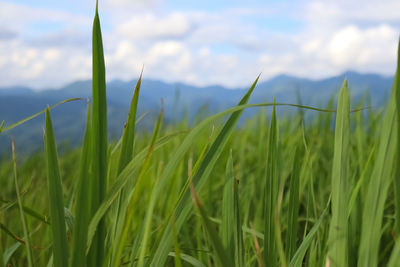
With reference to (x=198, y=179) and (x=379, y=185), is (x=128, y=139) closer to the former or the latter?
(x=198, y=179)

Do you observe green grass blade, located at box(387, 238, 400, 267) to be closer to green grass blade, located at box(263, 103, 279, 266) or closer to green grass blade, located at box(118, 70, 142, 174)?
green grass blade, located at box(263, 103, 279, 266)

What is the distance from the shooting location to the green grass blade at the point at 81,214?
1.57 feet

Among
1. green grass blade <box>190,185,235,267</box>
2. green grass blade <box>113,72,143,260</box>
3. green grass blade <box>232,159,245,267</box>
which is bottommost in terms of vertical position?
green grass blade <box>232,159,245,267</box>

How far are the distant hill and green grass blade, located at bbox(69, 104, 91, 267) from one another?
0.12m

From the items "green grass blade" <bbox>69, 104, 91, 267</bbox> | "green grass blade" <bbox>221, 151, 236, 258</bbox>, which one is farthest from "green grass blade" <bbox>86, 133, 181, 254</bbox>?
"green grass blade" <bbox>221, 151, 236, 258</bbox>

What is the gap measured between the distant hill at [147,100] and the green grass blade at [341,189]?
0.19 ft

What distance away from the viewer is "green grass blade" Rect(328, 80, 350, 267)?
47 cm

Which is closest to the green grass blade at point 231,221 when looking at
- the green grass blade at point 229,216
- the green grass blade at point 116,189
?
the green grass blade at point 229,216

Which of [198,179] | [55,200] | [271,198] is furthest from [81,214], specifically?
[271,198]

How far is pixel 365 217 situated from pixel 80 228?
0.35m

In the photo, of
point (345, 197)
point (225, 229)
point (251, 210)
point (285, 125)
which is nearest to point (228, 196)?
point (225, 229)

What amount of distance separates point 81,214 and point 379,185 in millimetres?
364

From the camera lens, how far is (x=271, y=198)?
23.4 inches

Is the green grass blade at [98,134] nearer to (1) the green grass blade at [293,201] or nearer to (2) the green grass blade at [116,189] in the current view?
(2) the green grass blade at [116,189]
